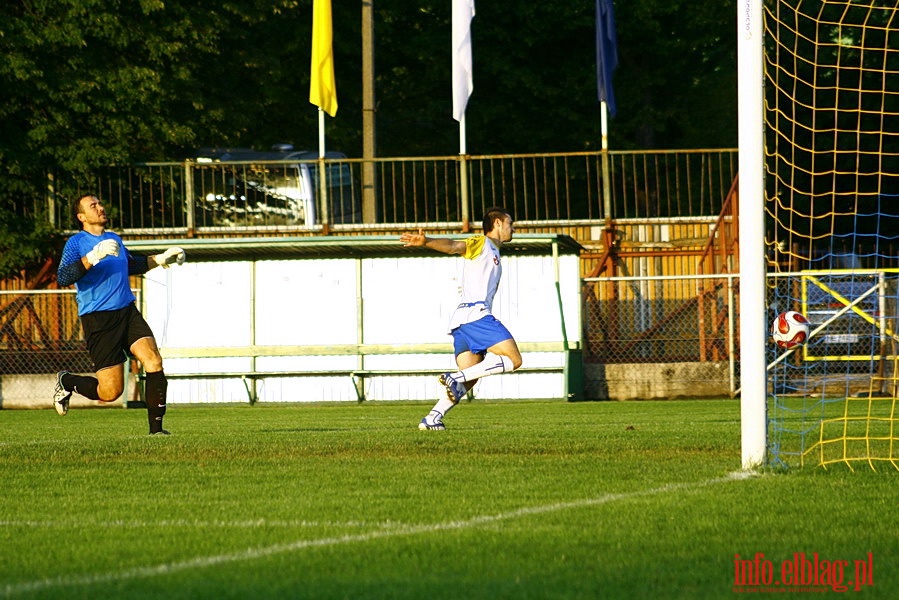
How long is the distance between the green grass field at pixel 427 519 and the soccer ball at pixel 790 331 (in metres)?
0.79

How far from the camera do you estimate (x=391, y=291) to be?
23.5 metres

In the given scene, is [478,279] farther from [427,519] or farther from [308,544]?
[308,544]

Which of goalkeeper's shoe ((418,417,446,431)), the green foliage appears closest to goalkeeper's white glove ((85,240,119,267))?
goalkeeper's shoe ((418,417,446,431))

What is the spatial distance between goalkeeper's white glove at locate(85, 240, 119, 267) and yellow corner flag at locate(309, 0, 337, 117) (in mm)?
14460

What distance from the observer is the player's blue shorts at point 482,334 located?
42.1ft

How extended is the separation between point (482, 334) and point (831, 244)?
21.4 feet

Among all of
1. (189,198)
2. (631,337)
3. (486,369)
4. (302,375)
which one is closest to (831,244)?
(631,337)

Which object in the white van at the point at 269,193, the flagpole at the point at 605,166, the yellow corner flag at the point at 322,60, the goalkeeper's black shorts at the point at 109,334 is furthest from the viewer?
the white van at the point at 269,193

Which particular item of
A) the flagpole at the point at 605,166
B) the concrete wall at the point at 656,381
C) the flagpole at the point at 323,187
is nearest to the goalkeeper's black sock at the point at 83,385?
the concrete wall at the point at 656,381

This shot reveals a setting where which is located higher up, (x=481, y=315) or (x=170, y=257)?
(x=170, y=257)

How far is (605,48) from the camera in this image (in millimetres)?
26109

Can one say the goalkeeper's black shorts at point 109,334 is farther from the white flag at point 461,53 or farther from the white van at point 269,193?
the white van at point 269,193

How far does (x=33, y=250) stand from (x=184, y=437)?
47.4 ft

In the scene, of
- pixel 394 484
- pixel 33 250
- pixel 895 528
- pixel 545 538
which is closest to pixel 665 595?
pixel 545 538
